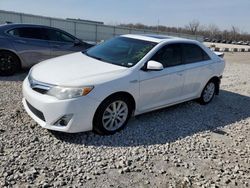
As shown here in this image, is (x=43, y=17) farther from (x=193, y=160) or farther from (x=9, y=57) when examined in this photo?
(x=193, y=160)

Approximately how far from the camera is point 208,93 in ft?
20.3

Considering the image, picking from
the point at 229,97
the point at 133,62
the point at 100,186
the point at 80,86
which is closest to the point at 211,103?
the point at 229,97

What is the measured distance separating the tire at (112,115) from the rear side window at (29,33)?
14.8 ft

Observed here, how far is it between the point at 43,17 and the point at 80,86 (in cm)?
1912

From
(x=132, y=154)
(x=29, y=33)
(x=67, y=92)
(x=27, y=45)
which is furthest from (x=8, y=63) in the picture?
(x=132, y=154)

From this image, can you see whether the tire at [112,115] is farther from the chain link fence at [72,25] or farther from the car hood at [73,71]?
the chain link fence at [72,25]

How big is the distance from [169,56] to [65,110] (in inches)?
92.0

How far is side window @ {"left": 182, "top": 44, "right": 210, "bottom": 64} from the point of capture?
17.7 ft

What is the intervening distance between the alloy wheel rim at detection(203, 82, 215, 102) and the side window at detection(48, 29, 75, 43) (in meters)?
4.36

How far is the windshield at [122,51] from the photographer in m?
4.54

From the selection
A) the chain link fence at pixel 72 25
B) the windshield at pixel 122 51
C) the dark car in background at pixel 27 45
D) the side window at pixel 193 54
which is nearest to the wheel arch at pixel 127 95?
the windshield at pixel 122 51

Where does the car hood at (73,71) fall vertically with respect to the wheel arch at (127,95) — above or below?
above

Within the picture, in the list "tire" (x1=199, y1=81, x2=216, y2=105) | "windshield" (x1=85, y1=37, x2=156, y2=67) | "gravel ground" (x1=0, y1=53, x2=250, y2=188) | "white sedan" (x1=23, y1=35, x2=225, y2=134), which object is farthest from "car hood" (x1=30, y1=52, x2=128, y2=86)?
"tire" (x1=199, y1=81, x2=216, y2=105)

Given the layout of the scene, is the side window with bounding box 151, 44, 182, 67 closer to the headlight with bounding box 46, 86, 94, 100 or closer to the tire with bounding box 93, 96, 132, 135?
the tire with bounding box 93, 96, 132, 135
